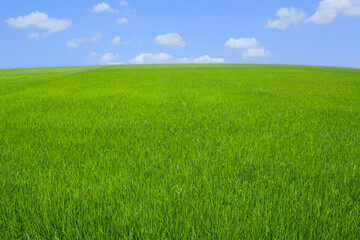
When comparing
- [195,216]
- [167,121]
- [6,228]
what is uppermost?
[167,121]

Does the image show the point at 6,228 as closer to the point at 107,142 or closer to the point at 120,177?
the point at 120,177

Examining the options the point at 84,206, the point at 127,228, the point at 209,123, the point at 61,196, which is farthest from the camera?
the point at 209,123

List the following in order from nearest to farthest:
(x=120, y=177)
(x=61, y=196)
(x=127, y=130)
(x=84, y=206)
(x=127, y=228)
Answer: (x=127, y=228)
(x=84, y=206)
(x=61, y=196)
(x=120, y=177)
(x=127, y=130)

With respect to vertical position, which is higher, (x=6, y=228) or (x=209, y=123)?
(x=209, y=123)

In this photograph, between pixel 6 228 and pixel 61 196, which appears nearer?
pixel 6 228

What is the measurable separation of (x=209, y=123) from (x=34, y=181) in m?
3.02

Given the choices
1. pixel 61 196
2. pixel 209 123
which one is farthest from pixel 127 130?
pixel 61 196

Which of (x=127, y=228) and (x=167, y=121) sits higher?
(x=167, y=121)

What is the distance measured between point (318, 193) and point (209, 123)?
2474mm

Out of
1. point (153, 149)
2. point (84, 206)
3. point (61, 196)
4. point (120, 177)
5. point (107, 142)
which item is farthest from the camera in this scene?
point (107, 142)

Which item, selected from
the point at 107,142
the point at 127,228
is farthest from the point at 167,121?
the point at 127,228

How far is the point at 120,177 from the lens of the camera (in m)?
2.08

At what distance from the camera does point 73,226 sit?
155 centimetres

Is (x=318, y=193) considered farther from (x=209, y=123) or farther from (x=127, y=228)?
(x=209, y=123)
